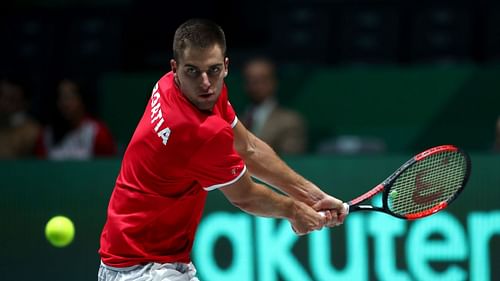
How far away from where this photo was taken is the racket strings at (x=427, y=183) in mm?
5645

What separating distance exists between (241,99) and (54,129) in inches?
64.7

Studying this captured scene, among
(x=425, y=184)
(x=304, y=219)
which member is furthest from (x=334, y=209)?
(x=425, y=184)

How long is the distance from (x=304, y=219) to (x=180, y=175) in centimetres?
73

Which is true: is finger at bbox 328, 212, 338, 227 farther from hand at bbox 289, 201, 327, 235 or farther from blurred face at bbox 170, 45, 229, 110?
blurred face at bbox 170, 45, 229, 110

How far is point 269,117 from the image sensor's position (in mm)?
8062

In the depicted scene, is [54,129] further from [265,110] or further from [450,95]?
[450,95]

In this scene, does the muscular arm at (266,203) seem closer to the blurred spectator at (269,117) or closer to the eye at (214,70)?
the eye at (214,70)

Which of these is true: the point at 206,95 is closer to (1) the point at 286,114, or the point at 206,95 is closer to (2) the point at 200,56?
(2) the point at 200,56

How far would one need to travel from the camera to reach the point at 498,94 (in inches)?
339

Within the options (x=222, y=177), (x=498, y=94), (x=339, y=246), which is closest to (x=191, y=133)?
(x=222, y=177)

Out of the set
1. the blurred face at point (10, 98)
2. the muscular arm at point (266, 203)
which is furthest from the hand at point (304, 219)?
the blurred face at point (10, 98)

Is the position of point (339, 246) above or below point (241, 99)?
below

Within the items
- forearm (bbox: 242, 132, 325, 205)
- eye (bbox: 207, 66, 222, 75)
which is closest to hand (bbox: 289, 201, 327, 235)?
forearm (bbox: 242, 132, 325, 205)

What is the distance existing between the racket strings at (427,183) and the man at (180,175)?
0.77 metres
